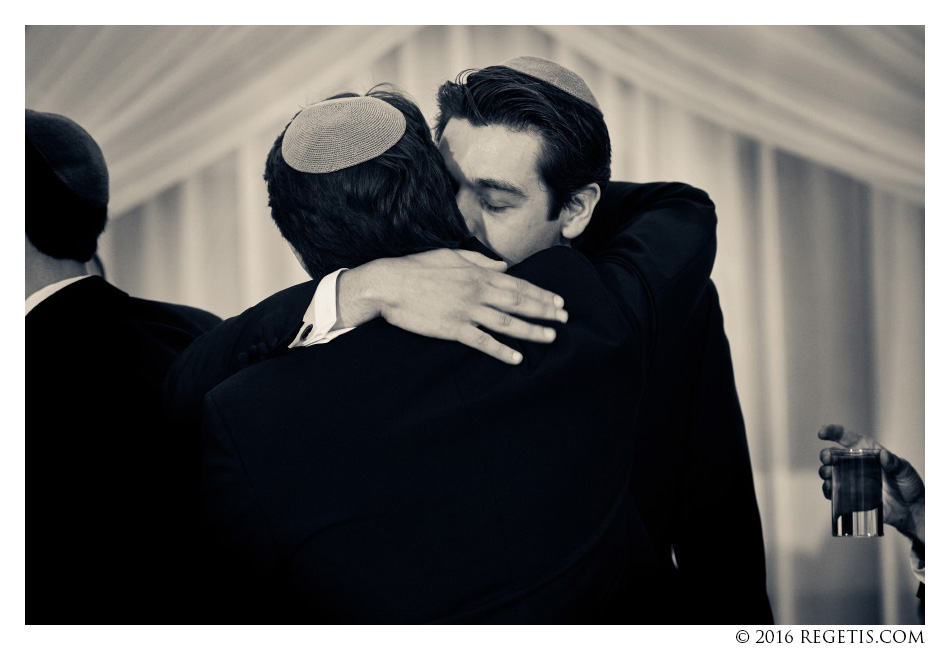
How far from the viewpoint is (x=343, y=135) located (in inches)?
56.2

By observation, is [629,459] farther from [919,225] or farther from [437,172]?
[919,225]

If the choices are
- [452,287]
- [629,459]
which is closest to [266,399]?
[452,287]

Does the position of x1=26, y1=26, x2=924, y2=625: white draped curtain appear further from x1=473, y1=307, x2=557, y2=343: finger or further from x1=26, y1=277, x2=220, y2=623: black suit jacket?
x1=473, y1=307, x2=557, y2=343: finger

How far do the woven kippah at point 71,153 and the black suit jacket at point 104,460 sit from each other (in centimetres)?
22

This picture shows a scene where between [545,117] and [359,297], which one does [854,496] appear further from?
[359,297]

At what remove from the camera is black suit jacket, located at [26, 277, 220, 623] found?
160 cm

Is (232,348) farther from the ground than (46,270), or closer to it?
closer to it

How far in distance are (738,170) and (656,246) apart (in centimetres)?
42

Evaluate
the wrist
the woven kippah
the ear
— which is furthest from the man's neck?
the ear

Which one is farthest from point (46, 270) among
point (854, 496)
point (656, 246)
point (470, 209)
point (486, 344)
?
point (854, 496)

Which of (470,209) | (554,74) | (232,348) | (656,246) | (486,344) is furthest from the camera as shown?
(554,74)

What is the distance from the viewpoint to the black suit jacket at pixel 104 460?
1599mm

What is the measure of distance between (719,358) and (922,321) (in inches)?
17.6
